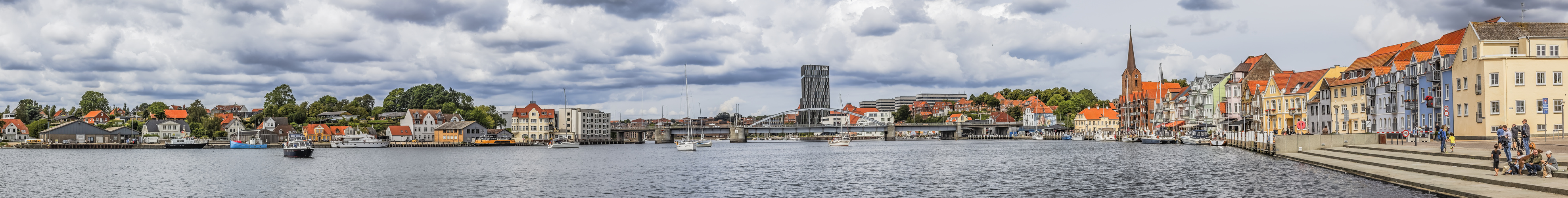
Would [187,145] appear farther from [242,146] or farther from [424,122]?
[424,122]

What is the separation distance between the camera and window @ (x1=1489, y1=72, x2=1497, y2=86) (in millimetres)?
62750

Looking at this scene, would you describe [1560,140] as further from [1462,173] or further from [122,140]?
[122,140]

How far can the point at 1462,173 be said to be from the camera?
3538 centimetres

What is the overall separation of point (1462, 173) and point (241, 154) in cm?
10700

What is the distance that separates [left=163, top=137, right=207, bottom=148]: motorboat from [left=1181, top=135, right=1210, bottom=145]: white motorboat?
125221mm

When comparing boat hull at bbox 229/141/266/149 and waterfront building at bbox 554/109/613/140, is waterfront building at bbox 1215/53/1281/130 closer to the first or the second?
waterfront building at bbox 554/109/613/140

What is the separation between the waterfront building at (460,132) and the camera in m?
175

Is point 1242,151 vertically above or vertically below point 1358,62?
below

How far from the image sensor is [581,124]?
193 m

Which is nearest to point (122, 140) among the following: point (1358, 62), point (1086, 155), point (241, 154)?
point (241, 154)

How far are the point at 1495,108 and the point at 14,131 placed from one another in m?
203

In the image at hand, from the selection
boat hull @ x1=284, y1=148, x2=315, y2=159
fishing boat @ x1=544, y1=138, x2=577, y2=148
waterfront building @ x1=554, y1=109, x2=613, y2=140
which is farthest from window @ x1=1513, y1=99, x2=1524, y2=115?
waterfront building @ x1=554, y1=109, x2=613, y2=140

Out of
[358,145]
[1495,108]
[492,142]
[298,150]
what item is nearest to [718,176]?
[1495,108]

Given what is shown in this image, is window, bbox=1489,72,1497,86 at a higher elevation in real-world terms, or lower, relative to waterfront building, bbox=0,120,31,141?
higher
